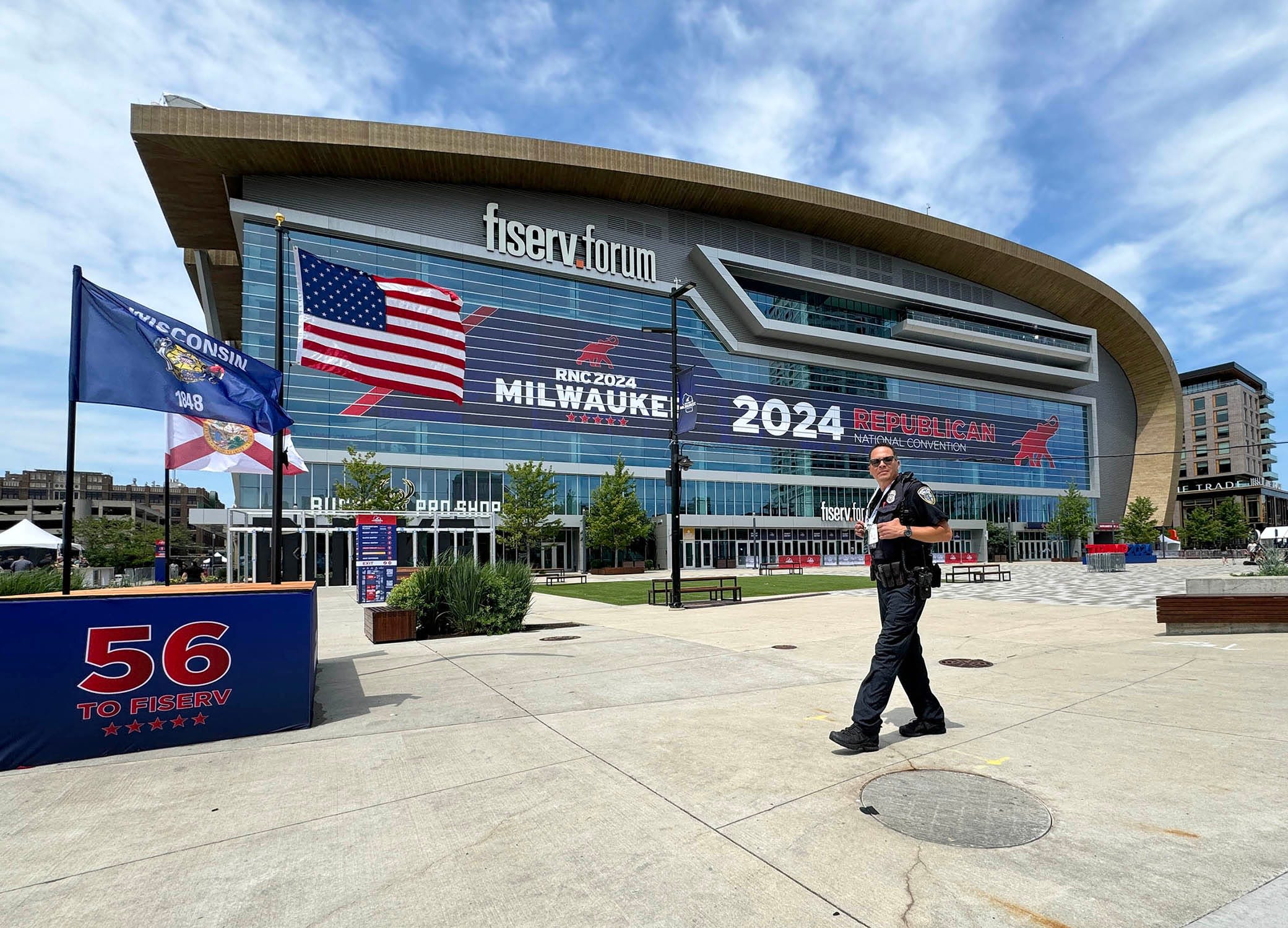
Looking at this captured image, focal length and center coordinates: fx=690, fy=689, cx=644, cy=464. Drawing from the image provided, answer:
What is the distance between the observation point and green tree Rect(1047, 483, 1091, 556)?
68.8 metres

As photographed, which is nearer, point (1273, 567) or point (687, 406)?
point (1273, 567)

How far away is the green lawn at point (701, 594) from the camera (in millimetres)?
23547

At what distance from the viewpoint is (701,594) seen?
23875 mm

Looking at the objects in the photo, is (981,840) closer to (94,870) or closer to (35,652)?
(94,870)

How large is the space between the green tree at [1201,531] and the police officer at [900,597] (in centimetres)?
11116

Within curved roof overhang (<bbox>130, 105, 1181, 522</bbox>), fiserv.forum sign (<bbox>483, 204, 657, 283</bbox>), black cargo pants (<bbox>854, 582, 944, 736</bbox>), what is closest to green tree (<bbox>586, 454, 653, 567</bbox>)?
fiserv.forum sign (<bbox>483, 204, 657, 283</bbox>)

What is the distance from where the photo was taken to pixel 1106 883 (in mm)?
3045

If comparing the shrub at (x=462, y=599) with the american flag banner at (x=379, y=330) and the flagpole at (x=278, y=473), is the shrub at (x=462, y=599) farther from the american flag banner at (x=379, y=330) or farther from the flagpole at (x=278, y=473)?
the american flag banner at (x=379, y=330)

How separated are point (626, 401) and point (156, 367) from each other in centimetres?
4540

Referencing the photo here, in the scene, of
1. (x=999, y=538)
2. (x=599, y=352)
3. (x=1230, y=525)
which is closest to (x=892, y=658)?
(x=599, y=352)

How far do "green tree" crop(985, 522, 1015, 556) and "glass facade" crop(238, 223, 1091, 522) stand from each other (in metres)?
1.67

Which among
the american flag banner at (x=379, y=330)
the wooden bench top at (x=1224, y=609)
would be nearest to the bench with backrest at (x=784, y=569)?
the wooden bench top at (x=1224, y=609)

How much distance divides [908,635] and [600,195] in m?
52.9

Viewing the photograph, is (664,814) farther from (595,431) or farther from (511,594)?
(595,431)
